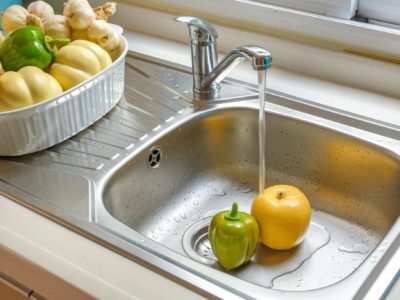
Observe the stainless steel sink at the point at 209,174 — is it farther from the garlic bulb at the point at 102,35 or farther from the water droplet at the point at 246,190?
the garlic bulb at the point at 102,35

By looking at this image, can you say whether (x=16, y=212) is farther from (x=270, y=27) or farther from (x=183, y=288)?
(x=270, y=27)

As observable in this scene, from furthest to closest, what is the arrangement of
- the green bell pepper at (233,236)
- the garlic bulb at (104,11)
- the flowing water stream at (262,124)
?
the garlic bulb at (104,11)
the flowing water stream at (262,124)
the green bell pepper at (233,236)

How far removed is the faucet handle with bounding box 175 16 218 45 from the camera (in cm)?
104

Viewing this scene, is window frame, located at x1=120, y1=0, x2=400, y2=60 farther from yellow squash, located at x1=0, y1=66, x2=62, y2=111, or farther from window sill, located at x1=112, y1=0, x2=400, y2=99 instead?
yellow squash, located at x1=0, y1=66, x2=62, y2=111

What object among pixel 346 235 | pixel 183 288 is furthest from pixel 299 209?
pixel 183 288

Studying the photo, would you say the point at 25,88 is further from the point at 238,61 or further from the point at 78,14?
the point at 238,61

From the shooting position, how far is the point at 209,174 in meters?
1.15

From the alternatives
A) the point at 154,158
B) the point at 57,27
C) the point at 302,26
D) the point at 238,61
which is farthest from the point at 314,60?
the point at 57,27

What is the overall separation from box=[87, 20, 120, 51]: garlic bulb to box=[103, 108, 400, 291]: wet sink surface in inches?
7.8

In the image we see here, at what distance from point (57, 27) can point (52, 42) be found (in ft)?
0.21

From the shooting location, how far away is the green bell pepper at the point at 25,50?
928 millimetres

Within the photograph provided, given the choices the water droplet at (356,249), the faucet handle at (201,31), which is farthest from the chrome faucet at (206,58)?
the water droplet at (356,249)

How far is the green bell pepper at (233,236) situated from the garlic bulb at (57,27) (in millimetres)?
432

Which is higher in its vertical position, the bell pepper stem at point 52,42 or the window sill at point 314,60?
the bell pepper stem at point 52,42
